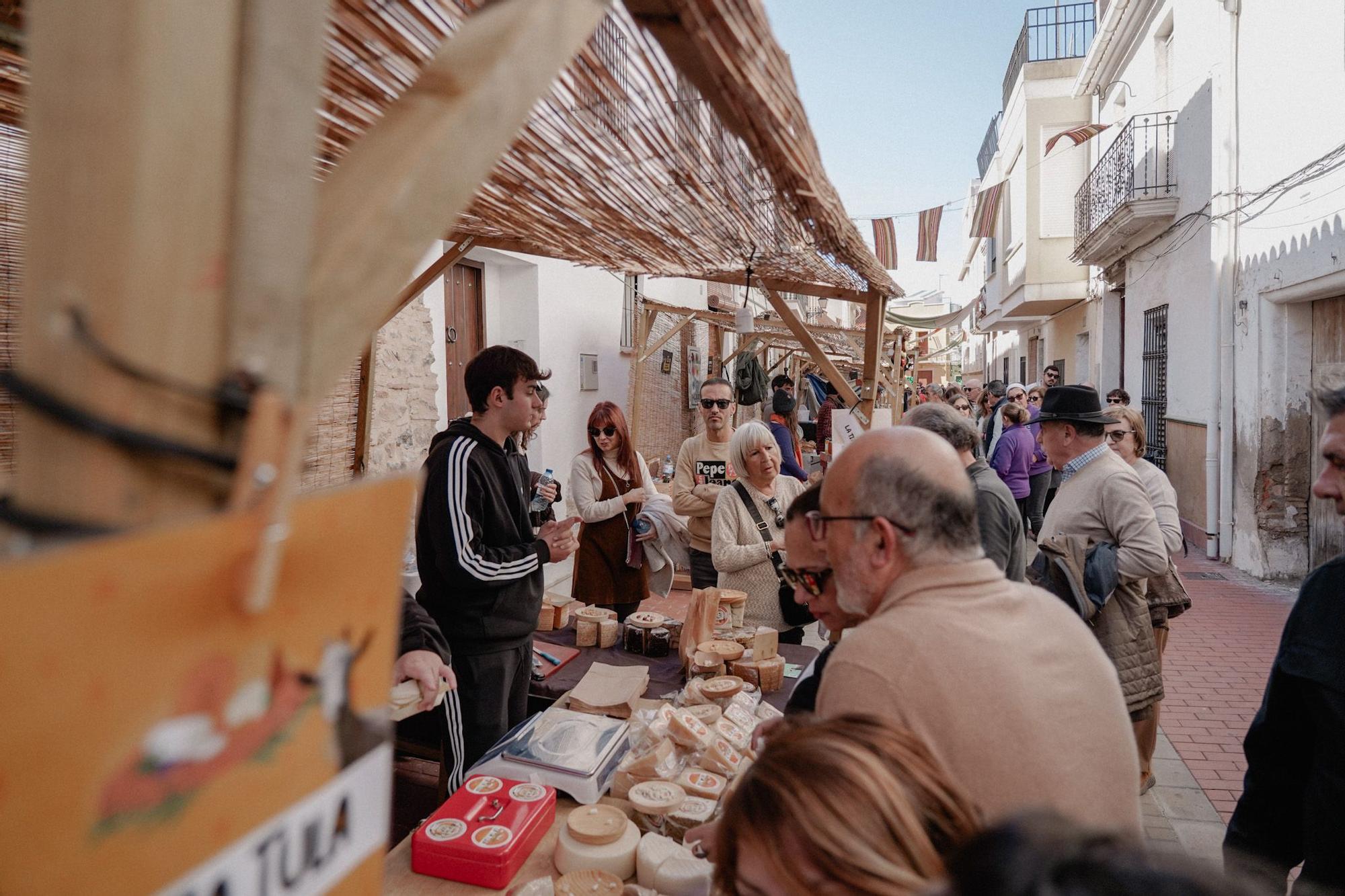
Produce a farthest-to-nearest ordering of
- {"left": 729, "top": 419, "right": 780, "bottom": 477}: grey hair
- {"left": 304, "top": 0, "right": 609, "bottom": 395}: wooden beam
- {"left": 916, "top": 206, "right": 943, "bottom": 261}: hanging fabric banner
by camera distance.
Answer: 1. {"left": 916, "top": 206, "right": 943, "bottom": 261}: hanging fabric banner
2. {"left": 729, "top": 419, "right": 780, "bottom": 477}: grey hair
3. {"left": 304, "top": 0, "right": 609, "bottom": 395}: wooden beam

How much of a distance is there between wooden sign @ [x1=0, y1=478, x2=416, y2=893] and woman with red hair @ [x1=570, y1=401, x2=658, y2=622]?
417 centimetres

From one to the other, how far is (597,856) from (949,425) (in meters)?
2.29

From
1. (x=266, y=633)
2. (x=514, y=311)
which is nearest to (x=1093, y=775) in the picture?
(x=266, y=633)

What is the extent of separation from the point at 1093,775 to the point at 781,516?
2.74 metres

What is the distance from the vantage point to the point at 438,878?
6.28 ft

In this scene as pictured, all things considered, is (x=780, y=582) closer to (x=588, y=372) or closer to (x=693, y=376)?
(x=588, y=372)

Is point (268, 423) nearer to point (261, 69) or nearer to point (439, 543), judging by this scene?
point (261, 69)

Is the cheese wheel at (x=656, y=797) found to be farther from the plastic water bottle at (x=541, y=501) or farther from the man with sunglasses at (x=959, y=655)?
the plastic water bottle at (x=541, y=501)

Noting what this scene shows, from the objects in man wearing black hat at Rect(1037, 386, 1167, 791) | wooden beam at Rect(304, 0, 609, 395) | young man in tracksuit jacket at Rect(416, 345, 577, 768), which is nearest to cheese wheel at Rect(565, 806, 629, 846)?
young man in tracksuit jacket at Rect(416, 345, 577, 768)

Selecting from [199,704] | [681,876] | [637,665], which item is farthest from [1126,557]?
[199,704]

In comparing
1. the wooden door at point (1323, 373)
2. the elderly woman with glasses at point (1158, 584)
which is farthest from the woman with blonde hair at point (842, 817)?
the wooden door at point (1323, 373)

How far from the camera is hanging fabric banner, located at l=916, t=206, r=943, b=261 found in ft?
35.1

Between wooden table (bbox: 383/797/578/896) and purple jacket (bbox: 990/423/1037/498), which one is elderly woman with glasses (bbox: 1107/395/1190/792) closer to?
wooden table (bbox: 383/797/578/896)

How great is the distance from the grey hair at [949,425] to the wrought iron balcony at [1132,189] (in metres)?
9.61
